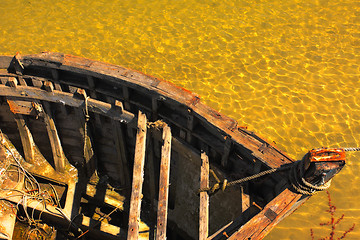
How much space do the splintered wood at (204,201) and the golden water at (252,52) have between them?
269 cm

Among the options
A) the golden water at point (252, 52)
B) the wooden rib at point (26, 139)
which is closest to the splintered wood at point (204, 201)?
the golden water at point (252, 52)

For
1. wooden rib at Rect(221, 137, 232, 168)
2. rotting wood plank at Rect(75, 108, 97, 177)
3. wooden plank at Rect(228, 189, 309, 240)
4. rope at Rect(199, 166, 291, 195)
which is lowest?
wooden plank at Rect(228, 189, 309, 240)

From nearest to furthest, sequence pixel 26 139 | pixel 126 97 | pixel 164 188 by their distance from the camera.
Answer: pixel 164 188
pixel 126 97
pixel 26 139

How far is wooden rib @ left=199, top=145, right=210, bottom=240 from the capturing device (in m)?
5.89

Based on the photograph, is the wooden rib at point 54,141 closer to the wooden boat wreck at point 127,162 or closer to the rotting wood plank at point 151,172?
the wooden boat wreck at point 127,162

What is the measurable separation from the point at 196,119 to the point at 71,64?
3.18m

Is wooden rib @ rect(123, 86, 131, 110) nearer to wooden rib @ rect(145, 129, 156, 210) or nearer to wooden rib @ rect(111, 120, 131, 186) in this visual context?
wooden rib @ rect(111, 120, 131, 186)

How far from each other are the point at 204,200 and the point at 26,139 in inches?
235

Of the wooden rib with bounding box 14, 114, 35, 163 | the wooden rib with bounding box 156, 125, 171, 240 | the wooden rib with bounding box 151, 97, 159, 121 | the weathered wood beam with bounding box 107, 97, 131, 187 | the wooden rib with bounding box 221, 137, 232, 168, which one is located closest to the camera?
the wooden rib with bounding box 156, 125, 171, 240

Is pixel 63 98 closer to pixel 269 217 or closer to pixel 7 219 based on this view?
pixel 7 219

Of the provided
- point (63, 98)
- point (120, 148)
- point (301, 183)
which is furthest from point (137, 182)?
point (301, 183)

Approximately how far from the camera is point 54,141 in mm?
9203

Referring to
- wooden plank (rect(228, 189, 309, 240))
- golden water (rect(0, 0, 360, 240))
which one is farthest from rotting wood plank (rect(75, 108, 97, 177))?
wooden plank (rect(228, 189, 309, 240))

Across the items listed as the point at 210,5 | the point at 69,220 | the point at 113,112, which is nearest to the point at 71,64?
the point at 113,112
